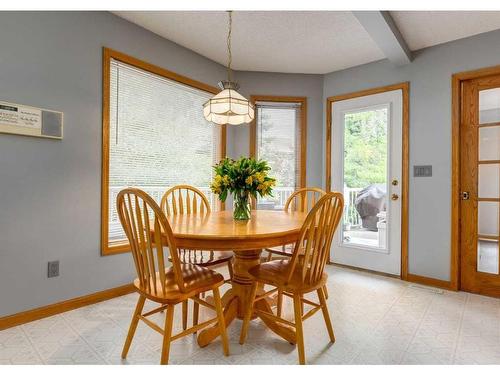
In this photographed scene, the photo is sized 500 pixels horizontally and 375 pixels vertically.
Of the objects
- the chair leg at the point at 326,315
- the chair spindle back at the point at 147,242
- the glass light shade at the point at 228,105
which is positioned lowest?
the chair leg at the point at 326,315

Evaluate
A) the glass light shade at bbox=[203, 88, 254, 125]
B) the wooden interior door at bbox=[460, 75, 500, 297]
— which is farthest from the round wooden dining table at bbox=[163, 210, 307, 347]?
the wooden interior door at bbox=[460, 75, 500, 297]

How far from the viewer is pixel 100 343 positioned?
186 centimetres

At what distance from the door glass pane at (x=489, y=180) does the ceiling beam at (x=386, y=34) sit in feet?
4.25

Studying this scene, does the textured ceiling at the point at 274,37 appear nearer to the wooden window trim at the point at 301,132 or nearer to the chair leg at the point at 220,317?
the wooden window trim at the point at 301,132

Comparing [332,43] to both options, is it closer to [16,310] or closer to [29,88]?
[29,88]

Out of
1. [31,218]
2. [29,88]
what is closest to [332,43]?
[29,88]

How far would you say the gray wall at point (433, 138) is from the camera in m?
2.89

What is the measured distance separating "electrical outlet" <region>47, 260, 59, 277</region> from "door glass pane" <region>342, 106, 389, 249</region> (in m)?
2.99

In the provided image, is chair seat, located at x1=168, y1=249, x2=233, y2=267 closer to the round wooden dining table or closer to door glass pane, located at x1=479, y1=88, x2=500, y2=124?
the round wooden dining table

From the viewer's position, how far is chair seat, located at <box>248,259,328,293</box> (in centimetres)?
166

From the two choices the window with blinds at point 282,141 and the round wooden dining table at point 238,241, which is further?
the window with blinds at point 282,141

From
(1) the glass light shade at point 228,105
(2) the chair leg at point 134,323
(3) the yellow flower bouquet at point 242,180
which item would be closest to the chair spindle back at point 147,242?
(2) the chair leg at point 134,323

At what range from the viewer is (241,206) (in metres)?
2.13

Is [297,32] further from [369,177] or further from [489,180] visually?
[489,180]
